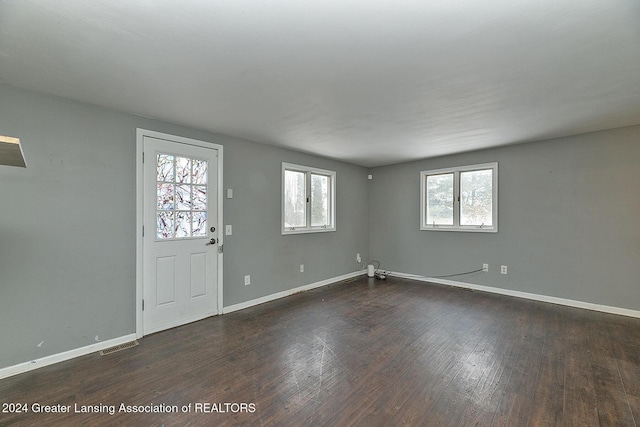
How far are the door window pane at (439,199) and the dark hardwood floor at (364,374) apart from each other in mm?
1976

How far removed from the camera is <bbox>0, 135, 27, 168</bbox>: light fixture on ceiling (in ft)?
3.77

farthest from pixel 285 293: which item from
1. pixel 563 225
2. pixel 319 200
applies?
pixel 563 225

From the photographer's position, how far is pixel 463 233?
4730 mm

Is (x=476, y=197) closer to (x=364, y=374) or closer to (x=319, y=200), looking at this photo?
(x=319, y=200)

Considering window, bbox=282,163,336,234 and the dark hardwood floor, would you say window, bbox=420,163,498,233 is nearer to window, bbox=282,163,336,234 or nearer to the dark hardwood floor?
the dark hardwood floor

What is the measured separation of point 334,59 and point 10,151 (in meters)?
1.82

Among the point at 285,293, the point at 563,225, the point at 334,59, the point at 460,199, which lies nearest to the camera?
the point at 334,59

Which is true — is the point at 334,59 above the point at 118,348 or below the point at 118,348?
above

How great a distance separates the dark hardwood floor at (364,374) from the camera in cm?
175

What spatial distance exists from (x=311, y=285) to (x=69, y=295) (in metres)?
3.16

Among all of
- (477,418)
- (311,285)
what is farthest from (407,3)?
(311,285)

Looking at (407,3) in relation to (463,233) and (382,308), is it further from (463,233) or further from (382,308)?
(463,233)

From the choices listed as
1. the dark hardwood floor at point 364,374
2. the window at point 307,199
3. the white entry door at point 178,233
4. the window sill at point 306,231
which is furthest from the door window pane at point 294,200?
the dark hardwood floor at point 364,374

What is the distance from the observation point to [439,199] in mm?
5055
